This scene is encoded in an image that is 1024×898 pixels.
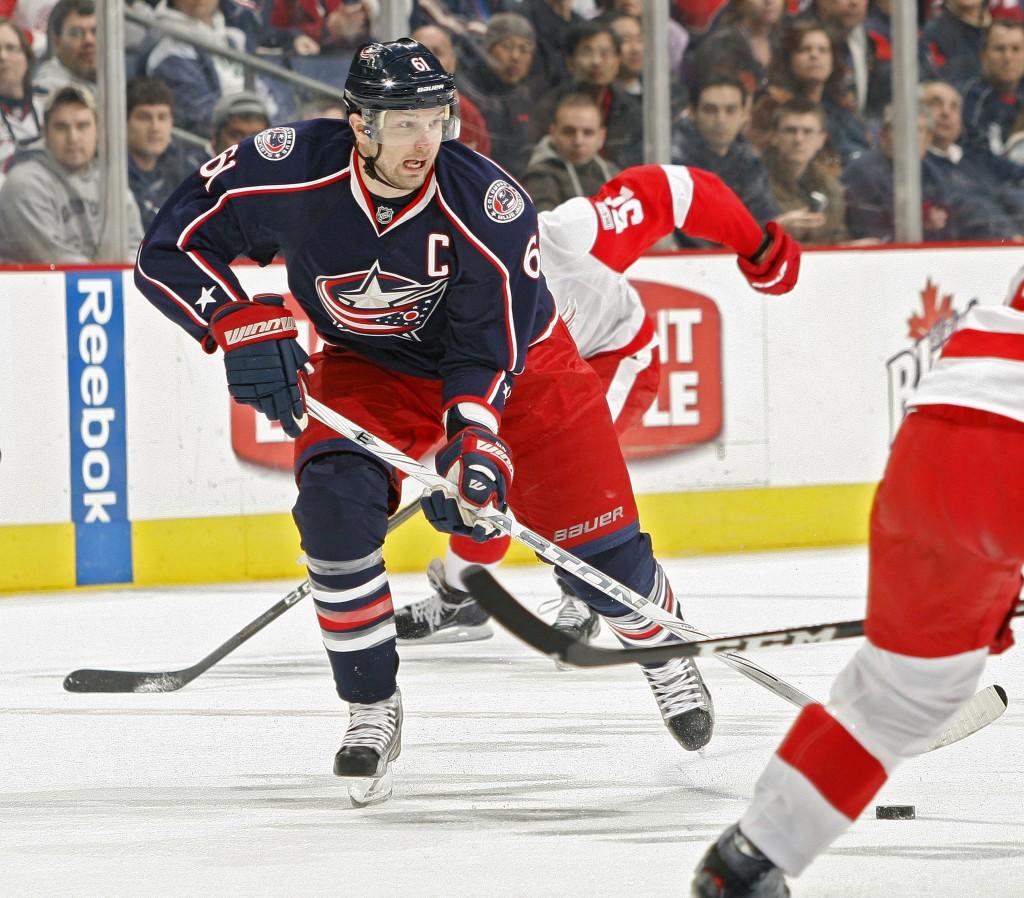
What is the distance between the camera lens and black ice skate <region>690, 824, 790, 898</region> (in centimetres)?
169

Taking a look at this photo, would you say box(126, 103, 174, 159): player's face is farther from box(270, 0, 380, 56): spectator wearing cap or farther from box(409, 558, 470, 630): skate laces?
box(409, 558, 470, 630): skate laces

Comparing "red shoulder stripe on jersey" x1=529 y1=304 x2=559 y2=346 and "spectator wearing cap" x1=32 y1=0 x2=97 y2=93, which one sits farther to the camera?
"spectator wearing cap" x1=32 y1=0 x2=97 y2=93

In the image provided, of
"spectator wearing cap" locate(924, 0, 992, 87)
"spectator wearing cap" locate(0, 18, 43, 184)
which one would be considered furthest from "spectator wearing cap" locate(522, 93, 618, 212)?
"spectator wearing cap" locate(0, 18, 43, 184)

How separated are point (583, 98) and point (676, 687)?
311 cm

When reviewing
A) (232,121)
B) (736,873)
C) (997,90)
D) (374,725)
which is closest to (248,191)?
(374,725)

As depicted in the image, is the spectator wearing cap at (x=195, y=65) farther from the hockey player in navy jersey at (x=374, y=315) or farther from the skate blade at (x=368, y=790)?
the skate blade at (x=368, y=790)

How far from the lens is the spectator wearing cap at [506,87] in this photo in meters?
5.41

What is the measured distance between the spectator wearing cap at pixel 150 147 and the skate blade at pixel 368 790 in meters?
2.84

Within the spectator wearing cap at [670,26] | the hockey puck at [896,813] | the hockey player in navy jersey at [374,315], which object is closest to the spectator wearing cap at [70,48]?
the spectator wearing cap at [670,26]

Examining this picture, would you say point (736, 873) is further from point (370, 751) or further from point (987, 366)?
point (370, 751)

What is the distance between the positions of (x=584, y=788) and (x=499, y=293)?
2.27ft

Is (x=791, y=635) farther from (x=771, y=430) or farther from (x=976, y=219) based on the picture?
(x=976, y=219)

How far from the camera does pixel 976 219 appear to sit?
19.4ft

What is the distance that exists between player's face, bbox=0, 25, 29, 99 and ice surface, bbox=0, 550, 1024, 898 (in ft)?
5.13
